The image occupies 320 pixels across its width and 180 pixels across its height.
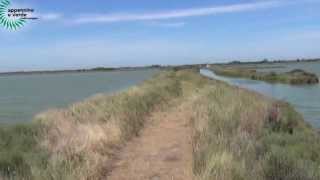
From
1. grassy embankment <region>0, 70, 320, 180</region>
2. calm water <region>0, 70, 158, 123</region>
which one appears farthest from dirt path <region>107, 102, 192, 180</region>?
calm water <region>0, 70, 158, 123</region>

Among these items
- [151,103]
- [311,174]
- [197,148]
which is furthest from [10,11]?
[151,103]

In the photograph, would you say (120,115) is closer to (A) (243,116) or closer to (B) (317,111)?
(A) (243,116)

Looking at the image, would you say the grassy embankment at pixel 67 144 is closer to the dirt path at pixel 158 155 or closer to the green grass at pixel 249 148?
the dirt path at pixel 158 155

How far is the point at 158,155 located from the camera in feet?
31.7

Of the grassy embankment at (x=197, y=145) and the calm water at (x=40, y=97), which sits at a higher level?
the grassy embankment at (x=197, y=145)

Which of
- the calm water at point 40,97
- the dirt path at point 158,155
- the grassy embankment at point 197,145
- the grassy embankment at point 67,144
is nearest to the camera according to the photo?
the grassy embankment at point 197,145

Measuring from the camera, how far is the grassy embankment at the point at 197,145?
751cm

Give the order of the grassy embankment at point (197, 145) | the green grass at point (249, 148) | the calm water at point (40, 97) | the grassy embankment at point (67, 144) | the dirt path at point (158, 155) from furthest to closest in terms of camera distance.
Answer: the calm water at point (40, 97) < the dirt path at point (158, 155) < the grassy embankment at point (67, 144) < the grassy embankment at point (197, 145) < the green grass at point (249, 148)

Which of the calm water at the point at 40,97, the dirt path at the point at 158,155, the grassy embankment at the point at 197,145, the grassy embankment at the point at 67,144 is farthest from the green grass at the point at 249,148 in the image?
the calm water at the point at 40,97

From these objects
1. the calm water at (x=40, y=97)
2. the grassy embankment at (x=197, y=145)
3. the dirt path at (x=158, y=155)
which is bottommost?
the calm water at (x=40, y=97)

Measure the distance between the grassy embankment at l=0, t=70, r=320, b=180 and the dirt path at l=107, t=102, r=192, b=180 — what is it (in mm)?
242

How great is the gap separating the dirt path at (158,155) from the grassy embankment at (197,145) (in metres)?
0.24

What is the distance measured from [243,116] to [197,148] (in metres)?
4.32

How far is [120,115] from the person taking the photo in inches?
529
